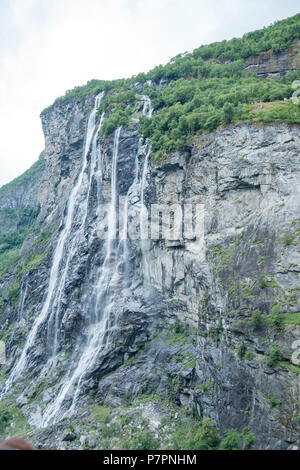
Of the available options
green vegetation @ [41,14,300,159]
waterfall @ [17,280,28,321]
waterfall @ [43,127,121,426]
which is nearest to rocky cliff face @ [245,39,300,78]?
green vegetation @ [41,14,300,159]

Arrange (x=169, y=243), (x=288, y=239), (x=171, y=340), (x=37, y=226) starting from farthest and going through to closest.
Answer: (x=37, y=226) < (x=169, y=243) < (x=171, y=340) < (x=288, y=239)

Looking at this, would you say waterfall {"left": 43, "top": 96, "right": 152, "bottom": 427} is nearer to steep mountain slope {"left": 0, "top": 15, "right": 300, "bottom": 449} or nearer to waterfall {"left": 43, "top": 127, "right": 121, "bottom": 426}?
waterfall {"left": 43, "top": 127, "right": 121, "bottom": 426}

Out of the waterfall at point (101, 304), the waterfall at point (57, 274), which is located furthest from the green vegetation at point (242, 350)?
the waterfall at point (57, 274)

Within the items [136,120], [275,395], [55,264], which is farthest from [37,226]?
[275,395]

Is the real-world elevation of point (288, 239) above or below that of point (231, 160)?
below

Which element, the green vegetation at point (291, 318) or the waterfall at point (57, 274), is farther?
the waterfall at point (57, 274)

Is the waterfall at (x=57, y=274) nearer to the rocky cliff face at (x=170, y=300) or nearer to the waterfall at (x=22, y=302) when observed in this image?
the rocky cliff face at (x=170, y=300)

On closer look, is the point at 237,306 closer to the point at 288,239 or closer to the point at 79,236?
the point at 288,239
